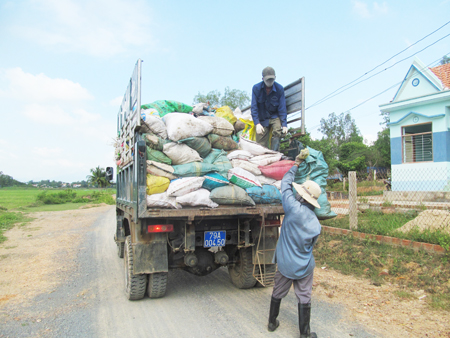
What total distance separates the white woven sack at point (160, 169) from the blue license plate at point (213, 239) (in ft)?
2.86

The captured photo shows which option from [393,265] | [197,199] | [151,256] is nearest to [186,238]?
[151,256]

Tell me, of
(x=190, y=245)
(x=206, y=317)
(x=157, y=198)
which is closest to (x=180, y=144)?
(x=157, y=198)

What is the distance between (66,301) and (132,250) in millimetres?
1182

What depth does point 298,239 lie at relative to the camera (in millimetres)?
3092

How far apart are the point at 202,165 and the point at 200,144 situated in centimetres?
35

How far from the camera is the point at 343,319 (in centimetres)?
359

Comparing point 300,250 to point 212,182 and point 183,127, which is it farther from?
point 183,127

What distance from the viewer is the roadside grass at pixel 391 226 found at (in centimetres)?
497

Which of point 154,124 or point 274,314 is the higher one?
point 154,124

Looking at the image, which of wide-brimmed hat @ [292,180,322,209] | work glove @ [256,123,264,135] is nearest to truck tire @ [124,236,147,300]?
wide-brimmed hat @ [292,180,322,209]

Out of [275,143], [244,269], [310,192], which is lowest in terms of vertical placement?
[244,269]

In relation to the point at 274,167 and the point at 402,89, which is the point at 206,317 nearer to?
the point at 274,167

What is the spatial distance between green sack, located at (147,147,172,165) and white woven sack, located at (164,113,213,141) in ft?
0.82

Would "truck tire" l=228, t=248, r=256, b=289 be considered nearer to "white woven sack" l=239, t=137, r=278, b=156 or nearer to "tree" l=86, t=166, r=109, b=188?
"white woven sack" l=239, t=137, r=278, b=156
